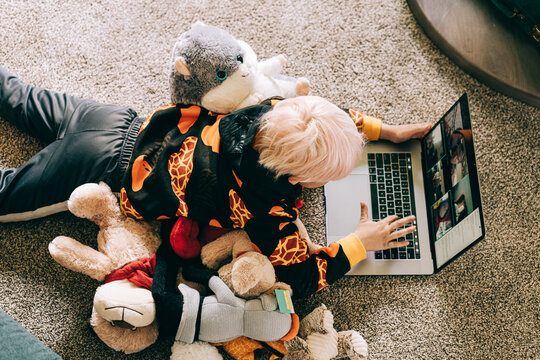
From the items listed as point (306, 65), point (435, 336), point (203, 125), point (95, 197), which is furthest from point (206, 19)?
point (435, 336)

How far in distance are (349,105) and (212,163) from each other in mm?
494

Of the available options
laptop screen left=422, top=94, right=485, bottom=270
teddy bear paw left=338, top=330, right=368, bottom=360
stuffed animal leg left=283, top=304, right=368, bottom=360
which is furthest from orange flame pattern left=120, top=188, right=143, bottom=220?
laptop screen left=422, top=94, right=485, bottom=270

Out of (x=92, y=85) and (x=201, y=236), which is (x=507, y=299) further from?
(x=92, y=85)

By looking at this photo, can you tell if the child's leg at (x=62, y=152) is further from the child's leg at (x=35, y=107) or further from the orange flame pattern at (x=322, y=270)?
the orange flame pattern at (x=322, y=270)

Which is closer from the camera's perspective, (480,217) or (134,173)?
(480,217)

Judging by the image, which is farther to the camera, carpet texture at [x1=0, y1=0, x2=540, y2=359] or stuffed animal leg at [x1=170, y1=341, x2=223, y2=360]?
carpet texture at [x1=0, y1=0, x2=540, y2=359]

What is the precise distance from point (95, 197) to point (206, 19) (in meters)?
0.60

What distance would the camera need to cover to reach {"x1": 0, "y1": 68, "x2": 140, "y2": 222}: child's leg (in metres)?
0.87

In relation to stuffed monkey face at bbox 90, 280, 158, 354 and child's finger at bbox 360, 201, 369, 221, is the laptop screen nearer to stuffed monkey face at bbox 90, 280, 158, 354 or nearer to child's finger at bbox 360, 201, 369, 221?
child's finger at bbox 360, 201, 369, 221

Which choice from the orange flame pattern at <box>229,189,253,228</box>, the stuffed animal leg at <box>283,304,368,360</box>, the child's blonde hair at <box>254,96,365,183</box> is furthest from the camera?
the stuffed animal leg at <box>283,304,368,360</box>

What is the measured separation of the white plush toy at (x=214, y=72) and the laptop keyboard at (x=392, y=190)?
340 mm

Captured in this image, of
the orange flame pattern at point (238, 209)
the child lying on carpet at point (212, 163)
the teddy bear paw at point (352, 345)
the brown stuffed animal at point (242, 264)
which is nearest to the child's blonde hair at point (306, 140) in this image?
the child lying on carpet at point (212, 163)

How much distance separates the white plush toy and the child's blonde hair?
0.54 feet

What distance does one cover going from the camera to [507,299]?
988mm
